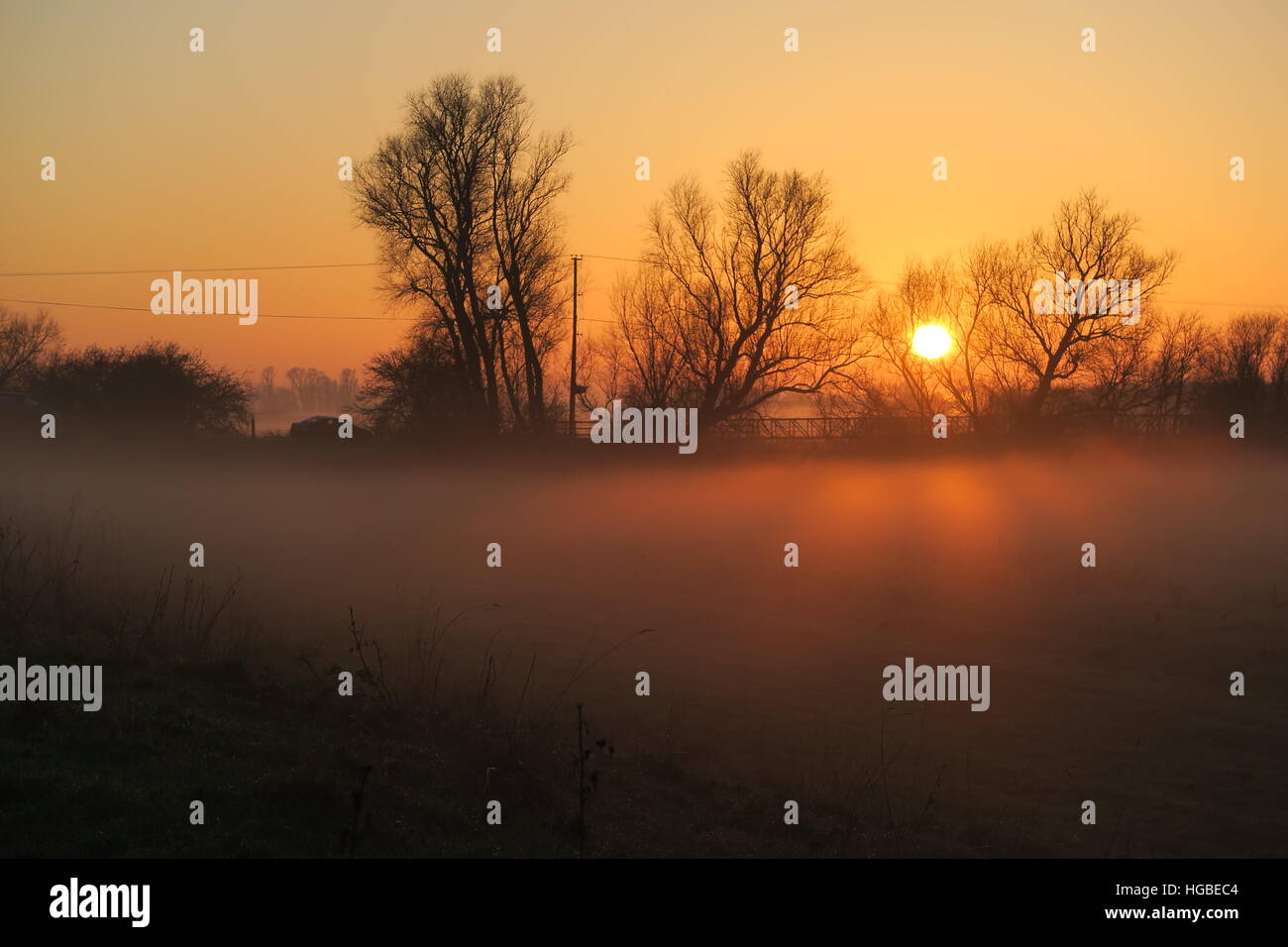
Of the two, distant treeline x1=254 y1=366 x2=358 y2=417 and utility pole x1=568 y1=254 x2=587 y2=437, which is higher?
distant treeline x1=254 y1=366 x2=358 y2=417

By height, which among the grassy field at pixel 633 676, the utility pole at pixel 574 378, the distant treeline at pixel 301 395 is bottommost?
the grassy field at pixel 633 676

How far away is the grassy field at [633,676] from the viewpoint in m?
8.30

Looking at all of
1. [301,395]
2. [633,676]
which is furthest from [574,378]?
[301,395]

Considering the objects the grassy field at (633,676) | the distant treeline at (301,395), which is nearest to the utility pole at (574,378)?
the grassy field at (633,676)

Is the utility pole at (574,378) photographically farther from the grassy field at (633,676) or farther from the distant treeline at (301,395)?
the distant treeline at (301,395)

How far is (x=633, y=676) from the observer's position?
1642 cm

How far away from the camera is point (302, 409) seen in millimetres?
167250

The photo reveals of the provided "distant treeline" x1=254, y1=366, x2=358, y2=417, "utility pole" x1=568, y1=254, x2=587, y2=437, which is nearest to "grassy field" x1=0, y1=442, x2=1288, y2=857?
"utility pole" x1=568, y1=254, x2=587, y2=437

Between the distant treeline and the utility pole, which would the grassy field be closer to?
the utility pole

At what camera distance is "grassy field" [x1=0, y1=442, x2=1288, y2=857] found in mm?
8297

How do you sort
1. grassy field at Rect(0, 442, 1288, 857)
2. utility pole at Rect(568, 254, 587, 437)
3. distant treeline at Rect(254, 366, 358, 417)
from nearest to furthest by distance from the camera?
grassy field at Rect(0, 442, 1288, 857)
utility pole at Rect(568, 254, 587, 437)
distant treeline at Rect(254, 366, 358, 417)

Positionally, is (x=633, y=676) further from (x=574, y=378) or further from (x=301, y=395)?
(x=301, y=395)

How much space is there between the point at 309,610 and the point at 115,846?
12.9 meters
